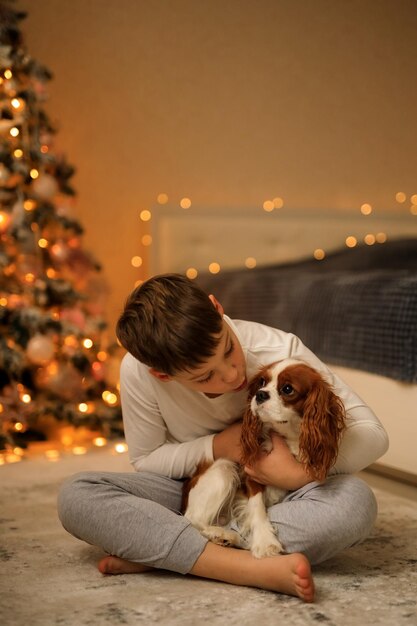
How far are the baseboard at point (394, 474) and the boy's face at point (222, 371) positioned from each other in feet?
3.29

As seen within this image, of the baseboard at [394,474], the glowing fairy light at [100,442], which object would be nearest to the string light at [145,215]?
the glowing fairy light at [100,442]

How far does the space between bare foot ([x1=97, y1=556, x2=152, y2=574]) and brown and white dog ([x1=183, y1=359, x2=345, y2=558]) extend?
148 mm

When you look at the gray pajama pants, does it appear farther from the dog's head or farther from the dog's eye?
the dog's eye

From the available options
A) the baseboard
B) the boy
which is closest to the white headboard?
the baseboard

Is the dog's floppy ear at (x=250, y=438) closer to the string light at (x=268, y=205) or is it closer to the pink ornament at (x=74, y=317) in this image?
the pink ornament at (x=74, y=317)

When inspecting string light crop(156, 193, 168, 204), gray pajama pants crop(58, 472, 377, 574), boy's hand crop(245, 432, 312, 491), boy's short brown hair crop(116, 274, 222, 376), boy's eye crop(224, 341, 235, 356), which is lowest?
gray pajama pants crop(58, 472, 377, 574)

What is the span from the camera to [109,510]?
1.52 meters

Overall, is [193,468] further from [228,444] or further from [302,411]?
[302,411]

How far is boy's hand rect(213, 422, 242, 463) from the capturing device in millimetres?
1627

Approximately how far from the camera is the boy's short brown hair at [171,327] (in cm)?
147

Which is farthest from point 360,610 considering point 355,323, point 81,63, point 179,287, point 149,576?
point 81,63

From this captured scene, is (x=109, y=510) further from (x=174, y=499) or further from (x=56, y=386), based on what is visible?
(x=56, y=386)

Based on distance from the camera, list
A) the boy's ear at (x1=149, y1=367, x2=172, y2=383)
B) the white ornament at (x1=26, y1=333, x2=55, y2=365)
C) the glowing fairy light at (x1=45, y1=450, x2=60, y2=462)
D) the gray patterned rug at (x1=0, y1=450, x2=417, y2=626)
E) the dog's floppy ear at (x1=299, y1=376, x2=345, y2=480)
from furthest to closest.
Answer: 1. the white ornament at (x1=26, y1=333, x2=55, y2=365)
2. the glowing fairy light at (x1=45, y1=450, x2=60, y2=462)
3. the boy's ear at (x1=149, y1=367, x2=172, y2=383)
4. the dog's floppy ear at (x1=299, y1=376, x2=345, y2=480)
5. the gray patterned rug at (x1=0, y1=450, x2=417, y2=626)

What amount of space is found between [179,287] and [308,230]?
9.41 feet
